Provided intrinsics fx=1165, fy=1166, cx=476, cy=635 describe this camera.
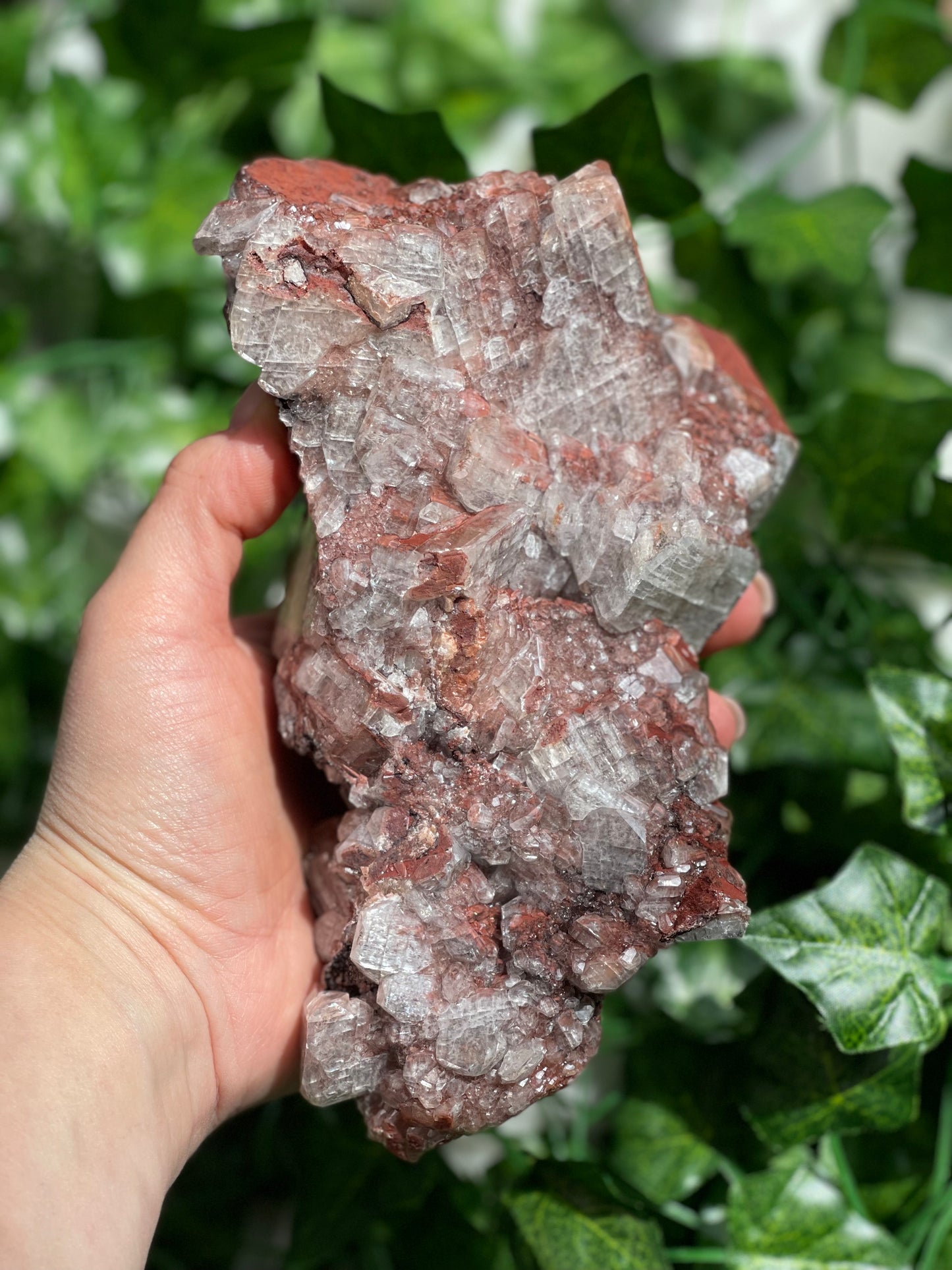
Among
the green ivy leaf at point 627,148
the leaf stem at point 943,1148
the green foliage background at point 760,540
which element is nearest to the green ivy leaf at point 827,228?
the green foliage background at point 760,540

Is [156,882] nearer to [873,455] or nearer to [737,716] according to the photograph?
[737,716]

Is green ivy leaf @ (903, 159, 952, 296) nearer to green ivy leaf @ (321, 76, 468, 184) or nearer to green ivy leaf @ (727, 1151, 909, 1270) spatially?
green ivy leaf @ (321, 76, 468, 184)

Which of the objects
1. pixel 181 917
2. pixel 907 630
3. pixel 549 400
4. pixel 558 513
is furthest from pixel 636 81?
pixel 181 917

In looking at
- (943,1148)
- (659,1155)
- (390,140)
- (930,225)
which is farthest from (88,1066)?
(930,225)

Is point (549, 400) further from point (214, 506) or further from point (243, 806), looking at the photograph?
point (243, 806)

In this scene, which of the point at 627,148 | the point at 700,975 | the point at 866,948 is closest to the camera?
the point at 866,948

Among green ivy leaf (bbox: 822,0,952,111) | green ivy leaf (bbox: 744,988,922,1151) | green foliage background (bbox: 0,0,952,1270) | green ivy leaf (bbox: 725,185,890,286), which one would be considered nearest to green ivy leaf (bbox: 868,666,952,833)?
green foliage background (bbox: 0,0,952,1270)
